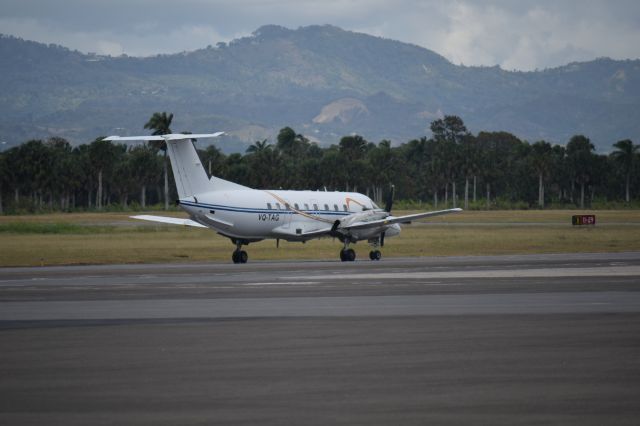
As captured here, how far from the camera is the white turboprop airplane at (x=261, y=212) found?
45.7 meters

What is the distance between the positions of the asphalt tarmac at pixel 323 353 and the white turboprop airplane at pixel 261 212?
13567 millimetres

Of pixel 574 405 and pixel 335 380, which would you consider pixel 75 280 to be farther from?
pixel 574 405

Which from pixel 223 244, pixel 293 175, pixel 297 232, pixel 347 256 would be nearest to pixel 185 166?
pixel 297 232

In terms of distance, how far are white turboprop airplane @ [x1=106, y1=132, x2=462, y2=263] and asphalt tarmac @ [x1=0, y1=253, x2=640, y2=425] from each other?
13.6m

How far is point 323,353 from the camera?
56.4 feet

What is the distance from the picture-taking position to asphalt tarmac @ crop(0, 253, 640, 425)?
1270 cm

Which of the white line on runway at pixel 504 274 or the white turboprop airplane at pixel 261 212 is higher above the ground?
the white turboprop airplane at pixel 261 212

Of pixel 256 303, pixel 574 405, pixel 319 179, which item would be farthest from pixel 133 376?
pixel 319 179

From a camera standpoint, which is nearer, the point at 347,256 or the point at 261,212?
the point at 261,212

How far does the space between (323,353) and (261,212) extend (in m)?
30.1

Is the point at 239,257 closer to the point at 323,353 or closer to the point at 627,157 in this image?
the point at 323,353

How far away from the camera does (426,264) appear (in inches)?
1678

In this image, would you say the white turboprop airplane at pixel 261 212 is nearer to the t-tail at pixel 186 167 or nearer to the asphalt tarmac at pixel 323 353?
the t-tail at pixel 186 167

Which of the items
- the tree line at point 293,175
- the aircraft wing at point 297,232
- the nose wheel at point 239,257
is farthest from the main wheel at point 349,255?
the tree line at point 293,175
